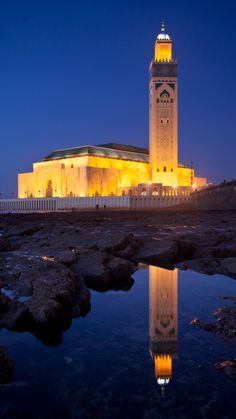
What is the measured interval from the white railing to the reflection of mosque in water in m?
34.7

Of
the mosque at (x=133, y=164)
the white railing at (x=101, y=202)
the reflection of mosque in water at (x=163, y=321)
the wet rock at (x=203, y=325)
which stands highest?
the mosque at (x=133, y=164)

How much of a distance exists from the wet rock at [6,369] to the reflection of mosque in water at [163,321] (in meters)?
1.53

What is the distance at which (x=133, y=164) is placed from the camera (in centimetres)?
5744

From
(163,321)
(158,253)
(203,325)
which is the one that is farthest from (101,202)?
(203,325)

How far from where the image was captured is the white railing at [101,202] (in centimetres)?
4391

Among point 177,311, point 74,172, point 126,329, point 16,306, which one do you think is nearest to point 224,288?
point 177,311

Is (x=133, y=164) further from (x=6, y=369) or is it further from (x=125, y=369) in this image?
(x=6, y=369)

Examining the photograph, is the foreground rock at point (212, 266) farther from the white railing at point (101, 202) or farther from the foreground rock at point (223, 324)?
the white railing at point (101, 202)

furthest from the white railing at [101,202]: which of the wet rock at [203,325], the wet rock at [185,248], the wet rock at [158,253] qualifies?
the wet rock at [203,325]

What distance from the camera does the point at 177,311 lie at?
242 inches

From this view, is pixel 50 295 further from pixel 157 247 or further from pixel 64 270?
pixel 157 247

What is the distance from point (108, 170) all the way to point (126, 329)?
48.3 metres

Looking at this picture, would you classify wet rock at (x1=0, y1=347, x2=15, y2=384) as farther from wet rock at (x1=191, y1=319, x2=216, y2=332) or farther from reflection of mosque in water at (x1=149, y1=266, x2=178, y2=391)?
wet rock at (x1=191, y1=319, x2=216, y2=332)

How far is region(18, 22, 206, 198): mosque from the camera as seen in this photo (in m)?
51.9
